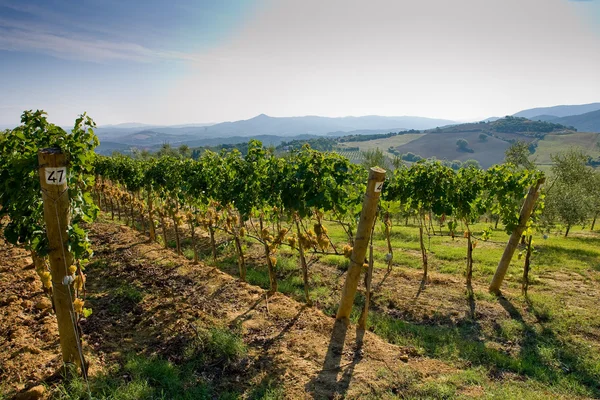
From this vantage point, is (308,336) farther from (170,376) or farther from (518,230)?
(518,230)

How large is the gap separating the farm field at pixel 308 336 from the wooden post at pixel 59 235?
2.15 ft

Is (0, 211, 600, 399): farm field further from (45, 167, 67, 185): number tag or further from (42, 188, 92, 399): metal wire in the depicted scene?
(45, 167, 67, 185): number tag

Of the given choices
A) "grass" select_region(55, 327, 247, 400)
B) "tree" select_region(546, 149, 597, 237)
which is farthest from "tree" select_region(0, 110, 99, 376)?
"tree" select_region(546, 149, 597, 237)

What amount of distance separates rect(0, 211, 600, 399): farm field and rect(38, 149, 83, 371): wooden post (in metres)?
0.65

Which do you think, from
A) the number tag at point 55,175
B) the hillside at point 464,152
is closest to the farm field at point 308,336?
the number tag at point 55,175

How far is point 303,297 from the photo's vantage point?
345 inches

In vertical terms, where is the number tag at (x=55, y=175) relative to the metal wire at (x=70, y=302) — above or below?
above

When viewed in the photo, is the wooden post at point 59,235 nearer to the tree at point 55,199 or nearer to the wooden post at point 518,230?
the tree at point 55,199

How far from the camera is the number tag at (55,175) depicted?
4105mm

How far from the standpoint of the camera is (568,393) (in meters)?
5.20

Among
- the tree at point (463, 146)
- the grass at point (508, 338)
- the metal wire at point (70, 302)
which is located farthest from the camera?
the tree at point (463, 146)

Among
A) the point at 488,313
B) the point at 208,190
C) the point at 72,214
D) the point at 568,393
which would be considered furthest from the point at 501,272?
the point at 72,214

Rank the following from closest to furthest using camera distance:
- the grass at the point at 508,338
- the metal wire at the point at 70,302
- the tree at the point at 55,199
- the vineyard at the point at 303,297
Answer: the metal wire at the point at 70,302, the tree at the point at 55,199, the vineyard at the point at 303,297, the grass at the point at 508,338

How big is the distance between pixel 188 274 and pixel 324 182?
5.70 meters
